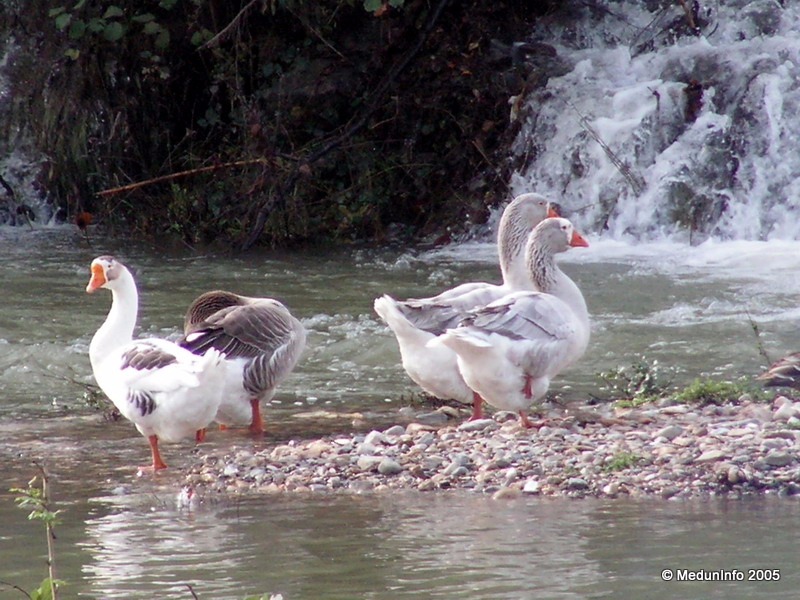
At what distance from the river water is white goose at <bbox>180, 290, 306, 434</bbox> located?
0.23m

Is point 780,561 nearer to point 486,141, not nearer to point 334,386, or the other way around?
point 334,386

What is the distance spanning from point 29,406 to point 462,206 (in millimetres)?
8355

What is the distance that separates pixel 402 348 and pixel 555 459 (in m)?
1.82

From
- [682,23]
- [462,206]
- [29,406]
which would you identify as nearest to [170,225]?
[462,206]

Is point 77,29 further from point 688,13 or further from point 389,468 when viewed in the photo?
point 389,468

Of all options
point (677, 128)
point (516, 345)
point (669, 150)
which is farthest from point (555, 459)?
point (677, 128)

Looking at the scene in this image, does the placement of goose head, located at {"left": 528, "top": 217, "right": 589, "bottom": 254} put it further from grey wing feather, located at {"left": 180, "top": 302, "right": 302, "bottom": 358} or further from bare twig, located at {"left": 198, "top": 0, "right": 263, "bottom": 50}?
bare twig, located at {"left": 198, "top": 0, "right": 263, "bottom": 50}

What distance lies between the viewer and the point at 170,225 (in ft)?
59.7

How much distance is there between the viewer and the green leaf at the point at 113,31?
16438 millimetres

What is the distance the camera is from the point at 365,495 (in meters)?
7.09

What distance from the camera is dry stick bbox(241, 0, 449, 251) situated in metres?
16.2

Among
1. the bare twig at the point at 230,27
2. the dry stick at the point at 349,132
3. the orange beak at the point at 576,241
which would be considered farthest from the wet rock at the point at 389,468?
the bare twig at the point at 230,27

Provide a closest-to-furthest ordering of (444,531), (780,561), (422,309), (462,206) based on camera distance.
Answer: (780,561) → (444,531) → (422,309) → (462,206)

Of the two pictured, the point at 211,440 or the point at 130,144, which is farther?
the point at 130,144
